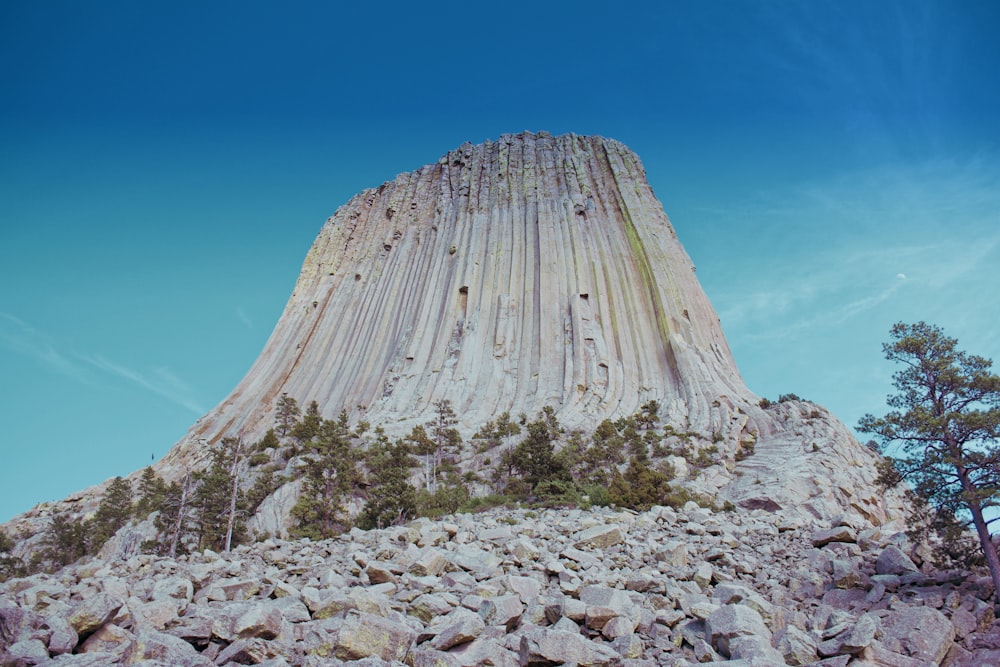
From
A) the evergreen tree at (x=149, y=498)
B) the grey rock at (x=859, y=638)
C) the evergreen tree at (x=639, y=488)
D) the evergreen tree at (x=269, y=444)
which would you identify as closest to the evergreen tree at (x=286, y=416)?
the evergreen tree at (x=269, y=444)

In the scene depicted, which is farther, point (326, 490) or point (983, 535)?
point (326, 490)

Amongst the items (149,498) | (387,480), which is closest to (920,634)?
(387,480)

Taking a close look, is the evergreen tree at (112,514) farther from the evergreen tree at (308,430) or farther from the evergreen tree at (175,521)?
the evergreen tree at (308,430)

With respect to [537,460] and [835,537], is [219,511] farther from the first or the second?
[835,537]

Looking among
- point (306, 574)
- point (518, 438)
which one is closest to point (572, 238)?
point (518, 438)

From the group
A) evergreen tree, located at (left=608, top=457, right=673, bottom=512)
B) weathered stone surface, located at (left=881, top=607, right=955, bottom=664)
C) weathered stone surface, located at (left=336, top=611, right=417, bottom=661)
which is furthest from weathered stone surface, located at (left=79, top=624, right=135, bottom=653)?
Answer: evergreen tree, located at (left=608, top=457, right=673, bottom=512)

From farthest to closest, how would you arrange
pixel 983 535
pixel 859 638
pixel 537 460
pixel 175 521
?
1. pixel 537 460
2. pixel 175 521
3. pixel 983 535
4. pixel 859 638
